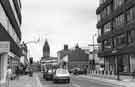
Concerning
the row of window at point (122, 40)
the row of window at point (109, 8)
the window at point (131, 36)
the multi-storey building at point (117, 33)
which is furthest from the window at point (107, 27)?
the window at point (131, 36)

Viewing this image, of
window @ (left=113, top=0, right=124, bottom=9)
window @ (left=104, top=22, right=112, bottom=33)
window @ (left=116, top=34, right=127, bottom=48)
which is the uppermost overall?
window @ (left=113, top=0, right=124, bottom=9)

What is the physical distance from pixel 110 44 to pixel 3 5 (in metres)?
34.8

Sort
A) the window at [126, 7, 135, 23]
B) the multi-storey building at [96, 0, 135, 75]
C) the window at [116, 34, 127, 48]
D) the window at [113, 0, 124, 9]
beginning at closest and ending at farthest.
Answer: the window at [126, 7, 135, 23]
the multi-storey building at [96, 0, 135, 75]
the window at [116, 34, 127, 48]
the window at [113, 0, 124, 9]

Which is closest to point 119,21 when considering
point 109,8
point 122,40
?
point 122,40

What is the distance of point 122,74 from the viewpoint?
184 ft

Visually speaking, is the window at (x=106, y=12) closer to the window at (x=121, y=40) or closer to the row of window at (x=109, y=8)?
the row of window at (x=109, y=8)

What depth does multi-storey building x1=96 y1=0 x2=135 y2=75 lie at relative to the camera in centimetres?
5150

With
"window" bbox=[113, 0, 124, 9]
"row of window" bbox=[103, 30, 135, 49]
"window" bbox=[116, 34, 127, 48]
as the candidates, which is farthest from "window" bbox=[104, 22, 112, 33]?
"window" bbox=[116, 34, 127, 48]

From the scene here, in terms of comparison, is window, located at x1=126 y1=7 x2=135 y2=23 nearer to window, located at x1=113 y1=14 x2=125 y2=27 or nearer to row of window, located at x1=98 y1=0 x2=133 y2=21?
window, located at x1=113 y1=14 x2=125 y2=27

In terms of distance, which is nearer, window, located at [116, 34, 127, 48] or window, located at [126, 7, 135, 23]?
window, located at [126, 7, 135, 23]

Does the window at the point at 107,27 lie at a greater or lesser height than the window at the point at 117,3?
lesser

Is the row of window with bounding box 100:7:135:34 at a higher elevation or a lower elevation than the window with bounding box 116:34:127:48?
higher

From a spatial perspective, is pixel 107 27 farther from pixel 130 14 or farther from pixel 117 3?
pixel 130 14

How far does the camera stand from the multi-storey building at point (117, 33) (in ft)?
169
